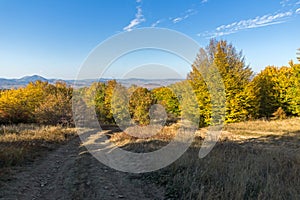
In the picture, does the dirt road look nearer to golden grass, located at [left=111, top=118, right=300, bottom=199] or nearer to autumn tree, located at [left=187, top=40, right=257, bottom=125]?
golden grass, located at [left=111, top=118, right=300, bottom=199]

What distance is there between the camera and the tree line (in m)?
25.3

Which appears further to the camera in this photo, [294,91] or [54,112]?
[294,91]

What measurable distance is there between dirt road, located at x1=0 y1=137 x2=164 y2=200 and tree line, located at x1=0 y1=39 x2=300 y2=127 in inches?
772

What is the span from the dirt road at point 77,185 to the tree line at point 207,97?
1961cm

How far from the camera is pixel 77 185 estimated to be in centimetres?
628

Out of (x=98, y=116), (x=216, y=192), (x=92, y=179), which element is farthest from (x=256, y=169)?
(x=98, y=116)

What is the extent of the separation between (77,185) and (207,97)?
73.0 feet

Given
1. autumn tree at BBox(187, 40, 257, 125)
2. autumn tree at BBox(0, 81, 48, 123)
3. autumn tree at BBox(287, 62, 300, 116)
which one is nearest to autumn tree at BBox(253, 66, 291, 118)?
autumn tree at BBox(287, 62, 300, 116)

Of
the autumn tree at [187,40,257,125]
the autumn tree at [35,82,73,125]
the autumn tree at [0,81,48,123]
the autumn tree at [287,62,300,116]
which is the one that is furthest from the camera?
the autumn tree at [0,81,48,123]

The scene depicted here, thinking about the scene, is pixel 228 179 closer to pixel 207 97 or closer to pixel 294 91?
pixel 207 97

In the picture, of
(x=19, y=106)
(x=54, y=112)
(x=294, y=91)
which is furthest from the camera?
(x=19, y=106)

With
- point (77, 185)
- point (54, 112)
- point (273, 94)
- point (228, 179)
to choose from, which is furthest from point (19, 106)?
point (273, 94)

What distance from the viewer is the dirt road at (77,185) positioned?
5566 millimetres

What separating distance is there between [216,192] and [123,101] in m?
32.1
